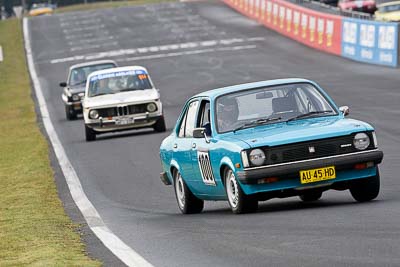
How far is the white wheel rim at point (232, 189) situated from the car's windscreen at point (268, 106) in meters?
0.63

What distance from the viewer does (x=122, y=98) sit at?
91.8 feet

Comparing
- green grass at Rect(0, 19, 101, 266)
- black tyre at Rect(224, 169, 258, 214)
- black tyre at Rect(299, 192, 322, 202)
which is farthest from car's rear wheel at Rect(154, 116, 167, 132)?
black tyre at Rect(224, 169, 258, 214)

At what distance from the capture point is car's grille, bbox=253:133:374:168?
39.6ft

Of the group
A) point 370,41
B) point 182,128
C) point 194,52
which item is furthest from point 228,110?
point 194,52

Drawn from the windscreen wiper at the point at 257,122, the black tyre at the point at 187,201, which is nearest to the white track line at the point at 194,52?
the black tyre at the point at 187,201

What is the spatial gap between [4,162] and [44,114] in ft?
45.3

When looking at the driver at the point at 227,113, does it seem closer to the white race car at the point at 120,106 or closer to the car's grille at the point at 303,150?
the car's grille at the point at 303,150

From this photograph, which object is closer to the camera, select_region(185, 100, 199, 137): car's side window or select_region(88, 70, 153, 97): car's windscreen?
select_region(185, 100, 199, 137): car's side window

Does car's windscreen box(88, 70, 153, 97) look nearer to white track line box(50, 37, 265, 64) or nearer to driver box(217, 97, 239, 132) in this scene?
driver box(217, 97, 239, 132)

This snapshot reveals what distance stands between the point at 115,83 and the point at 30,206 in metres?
12.8

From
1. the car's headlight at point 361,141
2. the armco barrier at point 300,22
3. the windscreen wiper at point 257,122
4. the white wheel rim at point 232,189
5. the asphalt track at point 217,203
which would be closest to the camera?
the asphalt track at point 217,203

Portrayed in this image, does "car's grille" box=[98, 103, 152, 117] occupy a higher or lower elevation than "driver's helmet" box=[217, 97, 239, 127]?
lower

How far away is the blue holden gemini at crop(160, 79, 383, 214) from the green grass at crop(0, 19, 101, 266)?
1.50m

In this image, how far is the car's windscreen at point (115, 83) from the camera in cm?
2845
